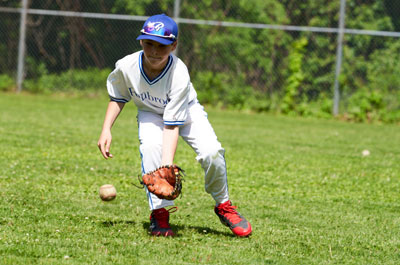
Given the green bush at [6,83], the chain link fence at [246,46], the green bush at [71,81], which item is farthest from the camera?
the green bush at [6,83]

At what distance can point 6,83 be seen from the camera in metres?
16.3

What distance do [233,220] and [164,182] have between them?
630 millimetres

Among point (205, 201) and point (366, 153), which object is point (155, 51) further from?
point (366, 153)

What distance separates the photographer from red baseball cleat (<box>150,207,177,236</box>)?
14.1 feet

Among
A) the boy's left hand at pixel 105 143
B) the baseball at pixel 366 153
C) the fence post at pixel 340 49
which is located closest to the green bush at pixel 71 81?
the fence post at pixel 340 49

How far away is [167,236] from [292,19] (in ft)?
35.9

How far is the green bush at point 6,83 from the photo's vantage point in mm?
16297

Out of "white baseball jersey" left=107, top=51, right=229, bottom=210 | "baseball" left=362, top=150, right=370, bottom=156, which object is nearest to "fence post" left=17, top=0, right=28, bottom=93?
"baseball" left=362, top=150, right=370, bottom=156

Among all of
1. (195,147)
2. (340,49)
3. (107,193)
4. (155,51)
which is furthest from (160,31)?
(340,49)

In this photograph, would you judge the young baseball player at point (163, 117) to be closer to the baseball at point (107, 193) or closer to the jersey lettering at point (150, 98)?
the jersey lettering at point (150, 98)

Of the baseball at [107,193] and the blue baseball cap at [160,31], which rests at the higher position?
the blue baseball cap at [160,31]

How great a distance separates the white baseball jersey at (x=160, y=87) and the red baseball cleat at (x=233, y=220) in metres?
0.72

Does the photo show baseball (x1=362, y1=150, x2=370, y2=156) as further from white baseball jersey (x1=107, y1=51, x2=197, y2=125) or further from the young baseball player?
white baseball jersey (x1=107, y1=51, x2=197, y2=125)

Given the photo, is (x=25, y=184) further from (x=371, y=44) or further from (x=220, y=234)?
(x=371, y=44)
